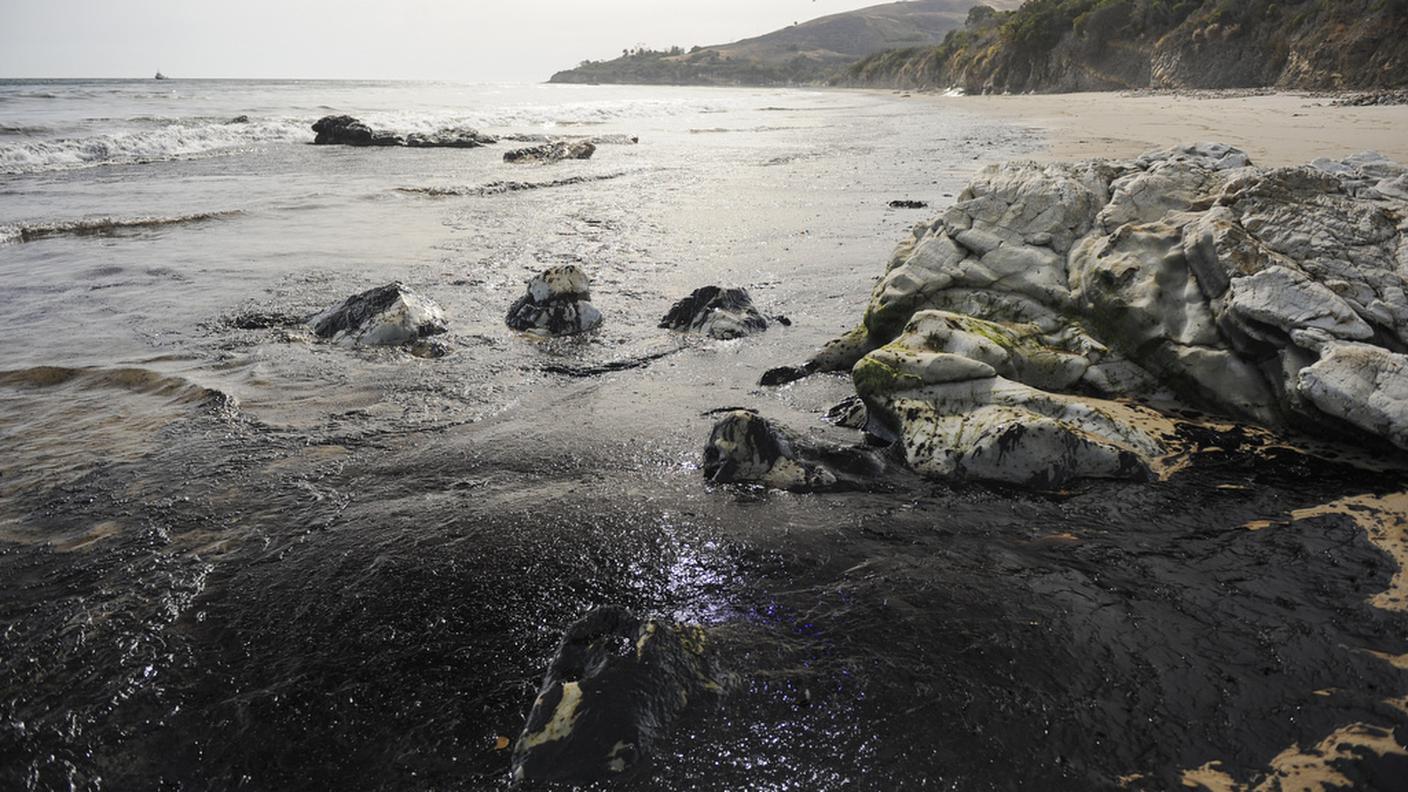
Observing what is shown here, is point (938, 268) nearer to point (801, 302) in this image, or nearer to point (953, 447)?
point (801, 302)

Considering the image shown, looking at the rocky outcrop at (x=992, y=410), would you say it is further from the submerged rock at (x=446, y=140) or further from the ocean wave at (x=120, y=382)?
the submerged rock at (x=446, y=140)

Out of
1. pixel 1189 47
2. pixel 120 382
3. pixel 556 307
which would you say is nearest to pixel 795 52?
pixel 1189 47

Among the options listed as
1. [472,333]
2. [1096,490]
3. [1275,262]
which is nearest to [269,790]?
[1096,490]

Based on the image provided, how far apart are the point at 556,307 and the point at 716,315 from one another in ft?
4.42

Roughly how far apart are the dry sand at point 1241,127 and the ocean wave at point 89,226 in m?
14.3

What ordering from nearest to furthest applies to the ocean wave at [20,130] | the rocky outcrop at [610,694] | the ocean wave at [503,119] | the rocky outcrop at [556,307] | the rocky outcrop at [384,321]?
the rocky outcrop at [610,694] → the rocky outcrop at [384,321] → the rocky outcrop at [556,307] → the ocean wave at [20,130] → the ocean wave at [503,119]

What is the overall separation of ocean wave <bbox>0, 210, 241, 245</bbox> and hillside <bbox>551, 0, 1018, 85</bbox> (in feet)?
401

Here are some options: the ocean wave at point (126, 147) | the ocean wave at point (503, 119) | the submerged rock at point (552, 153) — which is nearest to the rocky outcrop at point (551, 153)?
the submerged rock at point (552, 153)

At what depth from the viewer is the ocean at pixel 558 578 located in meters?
2.25

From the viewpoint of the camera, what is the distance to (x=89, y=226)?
1007 centimetres

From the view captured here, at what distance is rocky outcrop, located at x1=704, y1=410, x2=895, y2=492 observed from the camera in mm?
3787

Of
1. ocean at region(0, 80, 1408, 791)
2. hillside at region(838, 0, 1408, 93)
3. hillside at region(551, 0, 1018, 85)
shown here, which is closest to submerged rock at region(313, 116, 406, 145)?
ocean at region(0, 80, 1408, 791)

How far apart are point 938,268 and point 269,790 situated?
4.96 m

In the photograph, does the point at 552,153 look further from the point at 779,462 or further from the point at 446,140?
the point at 779,462
